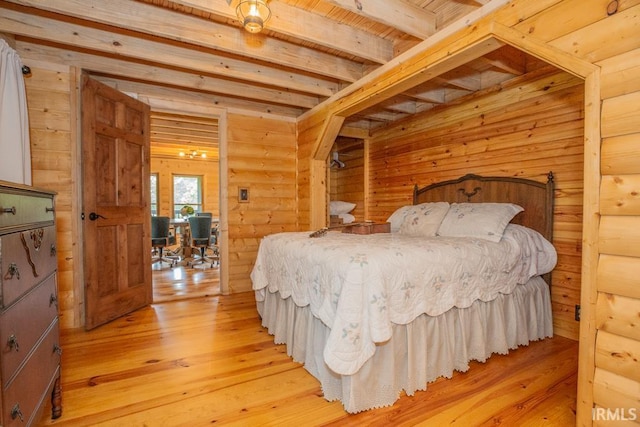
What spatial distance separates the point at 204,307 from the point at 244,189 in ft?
4.83

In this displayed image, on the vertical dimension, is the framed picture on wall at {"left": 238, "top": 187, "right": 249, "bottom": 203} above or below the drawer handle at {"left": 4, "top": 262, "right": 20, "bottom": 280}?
above

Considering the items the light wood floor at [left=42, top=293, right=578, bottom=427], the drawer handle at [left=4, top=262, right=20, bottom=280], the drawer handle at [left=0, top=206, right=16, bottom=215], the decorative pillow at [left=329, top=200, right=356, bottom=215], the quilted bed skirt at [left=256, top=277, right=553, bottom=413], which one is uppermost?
the drawer handle at [left=0, top=206, right=16, bottom=215]

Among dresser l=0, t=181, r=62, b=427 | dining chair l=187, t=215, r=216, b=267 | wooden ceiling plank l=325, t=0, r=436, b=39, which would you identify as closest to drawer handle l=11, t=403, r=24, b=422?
dresser l=0, t=181, r=62, b=427

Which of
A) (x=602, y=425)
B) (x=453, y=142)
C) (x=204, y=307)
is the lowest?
(x=204, y=307)

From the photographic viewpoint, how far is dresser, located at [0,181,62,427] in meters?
0.98

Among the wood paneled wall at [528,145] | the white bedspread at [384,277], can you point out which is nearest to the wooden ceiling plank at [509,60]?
the wood paneled wall at [528,145]

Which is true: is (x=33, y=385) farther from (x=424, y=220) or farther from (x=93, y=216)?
(x=424, y=220)

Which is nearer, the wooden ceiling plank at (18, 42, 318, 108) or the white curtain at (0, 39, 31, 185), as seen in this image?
the white curtain at (0, 39, 31, 185)

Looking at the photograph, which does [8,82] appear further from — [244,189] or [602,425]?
[602,425]

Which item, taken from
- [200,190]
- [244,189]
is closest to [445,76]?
[244,189]

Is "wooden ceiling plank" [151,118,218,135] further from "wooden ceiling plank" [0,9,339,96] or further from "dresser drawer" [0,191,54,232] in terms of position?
"dresser drawer" [0,191,54,232]

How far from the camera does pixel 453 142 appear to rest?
11.2 ft

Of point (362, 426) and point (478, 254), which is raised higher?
point (478, 254)

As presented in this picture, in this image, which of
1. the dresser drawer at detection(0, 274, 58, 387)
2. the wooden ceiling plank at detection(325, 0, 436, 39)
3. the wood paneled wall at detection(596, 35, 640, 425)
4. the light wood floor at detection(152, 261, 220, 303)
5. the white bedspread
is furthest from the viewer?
the light wood floor at detection(152, 261, 220, 303)
